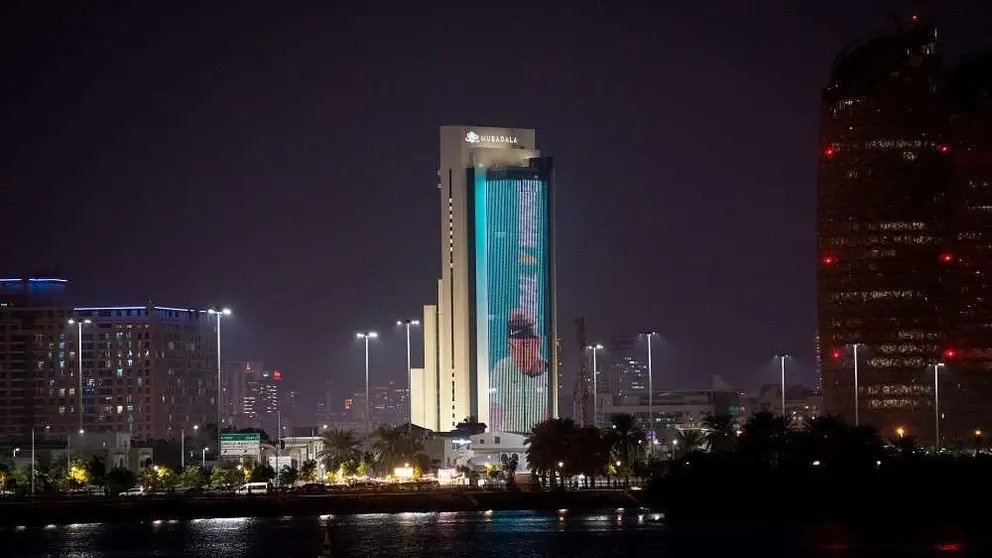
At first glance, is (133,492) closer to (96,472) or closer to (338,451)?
(96,472)

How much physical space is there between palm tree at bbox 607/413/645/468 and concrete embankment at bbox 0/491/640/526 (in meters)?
13.3

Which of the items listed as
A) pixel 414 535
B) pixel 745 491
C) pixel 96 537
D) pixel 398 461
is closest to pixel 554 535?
pixel 414 535

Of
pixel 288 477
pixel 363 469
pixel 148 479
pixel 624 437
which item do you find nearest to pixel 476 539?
pixel 624 437

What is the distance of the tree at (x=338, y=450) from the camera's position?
617ft

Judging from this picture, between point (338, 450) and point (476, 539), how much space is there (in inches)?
2597

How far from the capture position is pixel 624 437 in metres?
172

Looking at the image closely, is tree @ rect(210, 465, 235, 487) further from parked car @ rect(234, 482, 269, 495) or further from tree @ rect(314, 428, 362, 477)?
tree @ rect(314, 428, 362, 477)

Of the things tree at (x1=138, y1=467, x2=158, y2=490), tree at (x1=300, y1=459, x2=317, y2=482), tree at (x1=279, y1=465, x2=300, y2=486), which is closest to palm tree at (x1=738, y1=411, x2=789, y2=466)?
tree at (x1=279, y1=465, x2=300, y2=486)

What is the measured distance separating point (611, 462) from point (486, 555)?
209ft

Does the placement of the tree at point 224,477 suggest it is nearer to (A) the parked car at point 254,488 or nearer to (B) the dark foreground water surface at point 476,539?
(A) the parked car at point 254,488

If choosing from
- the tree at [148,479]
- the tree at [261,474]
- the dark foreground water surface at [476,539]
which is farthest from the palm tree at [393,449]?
the dark foreground water surface at [476,539]

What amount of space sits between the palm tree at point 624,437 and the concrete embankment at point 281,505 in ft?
43.7

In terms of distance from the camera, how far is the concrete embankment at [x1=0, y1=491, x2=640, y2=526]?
5856 inches

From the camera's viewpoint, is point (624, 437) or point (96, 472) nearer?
point (96, 472)
